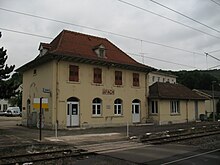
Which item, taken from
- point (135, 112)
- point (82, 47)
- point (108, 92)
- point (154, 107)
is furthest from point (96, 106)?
point (154, 107)

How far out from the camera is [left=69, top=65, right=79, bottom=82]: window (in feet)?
84.5

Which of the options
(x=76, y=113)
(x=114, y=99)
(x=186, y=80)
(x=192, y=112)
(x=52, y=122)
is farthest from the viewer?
(x=186, y=80)

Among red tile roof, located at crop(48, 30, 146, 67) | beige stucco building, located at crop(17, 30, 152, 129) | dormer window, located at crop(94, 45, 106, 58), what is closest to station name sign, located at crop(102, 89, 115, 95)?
beige stucco building, located at crop(17, 30, 152, 129)

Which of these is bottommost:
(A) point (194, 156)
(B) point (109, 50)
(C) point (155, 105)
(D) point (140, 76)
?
(A) point (194, 156)

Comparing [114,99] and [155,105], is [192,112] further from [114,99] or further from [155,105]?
[114,99]

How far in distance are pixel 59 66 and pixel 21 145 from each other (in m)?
11.6

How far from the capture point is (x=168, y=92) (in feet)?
112

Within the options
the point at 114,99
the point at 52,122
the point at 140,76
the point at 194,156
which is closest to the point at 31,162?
the point at 194,156

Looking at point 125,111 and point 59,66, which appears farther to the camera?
point 125,111

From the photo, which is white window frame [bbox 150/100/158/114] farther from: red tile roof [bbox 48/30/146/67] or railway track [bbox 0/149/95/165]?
railway track [bbox 0/149/95/165]

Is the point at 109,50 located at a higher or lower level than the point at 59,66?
higher

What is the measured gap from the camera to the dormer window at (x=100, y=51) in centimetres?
2839

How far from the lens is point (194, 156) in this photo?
11398 mm

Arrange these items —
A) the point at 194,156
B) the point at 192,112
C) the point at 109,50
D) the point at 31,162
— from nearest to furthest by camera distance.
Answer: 1. the point at 31,162
2. the point at 194,156
3. the point at 109,50
4. the point at 192,112
